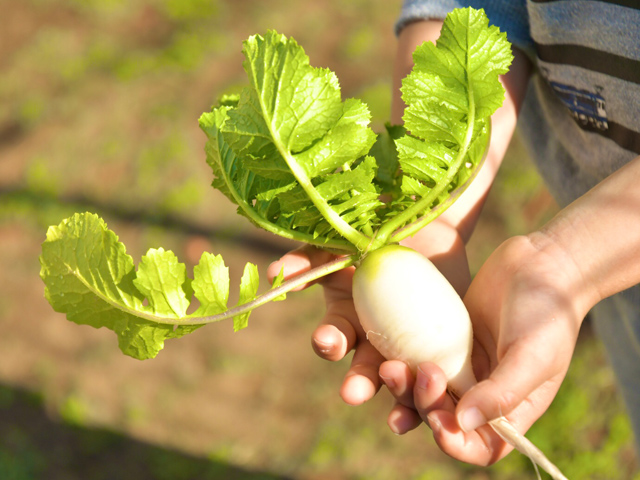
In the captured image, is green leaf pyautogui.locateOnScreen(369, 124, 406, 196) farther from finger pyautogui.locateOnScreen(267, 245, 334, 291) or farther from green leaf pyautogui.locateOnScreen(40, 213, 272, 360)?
green leaf pyautogui.locateOnScreen(40, 213, 272, 360)

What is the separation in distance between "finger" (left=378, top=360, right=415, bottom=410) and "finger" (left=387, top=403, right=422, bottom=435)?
0.03 meters

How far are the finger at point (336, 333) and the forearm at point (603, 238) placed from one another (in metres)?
0.61

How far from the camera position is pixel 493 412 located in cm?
134

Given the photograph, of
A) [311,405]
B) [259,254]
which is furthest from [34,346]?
[311,405]

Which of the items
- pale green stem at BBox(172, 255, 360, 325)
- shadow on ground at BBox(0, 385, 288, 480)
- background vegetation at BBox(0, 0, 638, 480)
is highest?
pale green stem at BBox(172, 255, 360, 325)

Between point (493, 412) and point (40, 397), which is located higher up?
point (493, 412)

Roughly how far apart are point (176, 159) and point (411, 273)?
10.3 feet

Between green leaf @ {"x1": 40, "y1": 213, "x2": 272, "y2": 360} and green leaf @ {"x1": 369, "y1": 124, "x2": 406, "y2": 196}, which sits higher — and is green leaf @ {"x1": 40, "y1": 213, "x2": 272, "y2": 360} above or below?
below

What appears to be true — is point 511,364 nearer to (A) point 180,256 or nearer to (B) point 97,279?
(B) point 97,279

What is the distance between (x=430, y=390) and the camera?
1.44 metres

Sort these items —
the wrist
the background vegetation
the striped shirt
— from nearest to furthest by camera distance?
the wrist → the striped shirt → the background vegetation

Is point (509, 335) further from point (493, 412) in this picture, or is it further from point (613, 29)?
point (613, 29)

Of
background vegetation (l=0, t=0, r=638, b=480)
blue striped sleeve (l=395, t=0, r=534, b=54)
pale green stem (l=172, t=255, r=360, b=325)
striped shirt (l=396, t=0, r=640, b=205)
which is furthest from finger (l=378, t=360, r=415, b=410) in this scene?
background vegetation (l=0, t=0, r=638, b=480)

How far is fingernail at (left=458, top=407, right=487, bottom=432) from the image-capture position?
133cm
